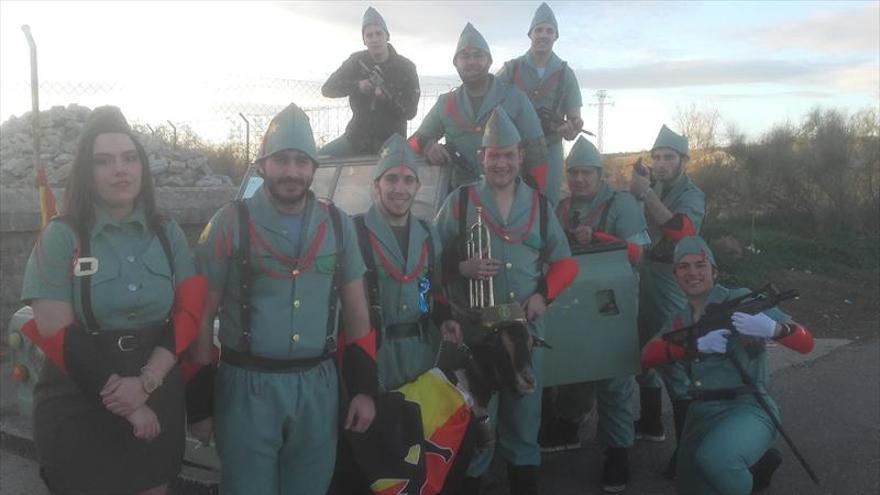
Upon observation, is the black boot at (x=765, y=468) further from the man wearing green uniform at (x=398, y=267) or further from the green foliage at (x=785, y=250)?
the green foliage at (x=785, y=250)

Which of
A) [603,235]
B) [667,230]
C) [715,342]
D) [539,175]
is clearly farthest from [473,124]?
[715,342]

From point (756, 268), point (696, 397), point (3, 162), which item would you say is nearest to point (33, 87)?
point (696, 397)

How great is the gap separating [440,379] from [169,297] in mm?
1329

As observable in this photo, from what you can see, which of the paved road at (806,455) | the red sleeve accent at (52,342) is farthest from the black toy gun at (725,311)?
the red sleeve accent at (52,342)

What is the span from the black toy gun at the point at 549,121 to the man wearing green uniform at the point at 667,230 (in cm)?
54

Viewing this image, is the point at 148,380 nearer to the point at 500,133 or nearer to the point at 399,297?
the point at 399,297

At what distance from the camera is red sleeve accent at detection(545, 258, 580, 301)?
446cm

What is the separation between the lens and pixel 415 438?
3.59 m

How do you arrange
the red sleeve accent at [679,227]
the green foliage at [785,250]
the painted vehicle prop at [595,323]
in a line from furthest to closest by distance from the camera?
the green foliage at [785,250] → the red sleeve accent at [679,227] → the painted vehicle prop at [595,323]

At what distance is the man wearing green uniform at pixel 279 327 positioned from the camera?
3225mm

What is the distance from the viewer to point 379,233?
403 cm

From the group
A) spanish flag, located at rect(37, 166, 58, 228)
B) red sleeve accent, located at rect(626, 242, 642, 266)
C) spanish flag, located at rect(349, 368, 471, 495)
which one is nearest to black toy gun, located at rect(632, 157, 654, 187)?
red sleeve accent, located at rect(626, 242, 642, 266)

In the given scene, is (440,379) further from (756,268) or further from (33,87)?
(756,268)

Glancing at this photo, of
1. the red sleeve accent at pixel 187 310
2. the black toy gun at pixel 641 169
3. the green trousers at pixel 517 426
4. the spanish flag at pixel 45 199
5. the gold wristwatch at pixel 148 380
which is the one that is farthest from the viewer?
the black toy gun at pixel 641 169
